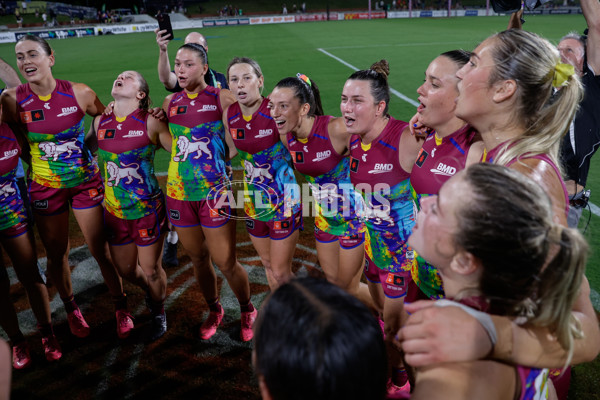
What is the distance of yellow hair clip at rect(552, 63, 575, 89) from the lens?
191cm

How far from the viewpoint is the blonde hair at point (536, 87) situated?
1950mm

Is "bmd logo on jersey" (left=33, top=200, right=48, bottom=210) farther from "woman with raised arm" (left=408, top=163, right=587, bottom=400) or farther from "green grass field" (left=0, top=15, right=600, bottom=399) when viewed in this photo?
"green grass field" (left=0, top=15, right=600, bottom=399)

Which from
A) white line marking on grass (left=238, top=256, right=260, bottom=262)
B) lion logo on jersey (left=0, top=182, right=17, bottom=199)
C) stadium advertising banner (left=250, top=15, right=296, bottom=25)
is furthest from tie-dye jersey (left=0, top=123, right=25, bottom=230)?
stadium advertising banner (left=250, top=15, right=296, bottom=25)

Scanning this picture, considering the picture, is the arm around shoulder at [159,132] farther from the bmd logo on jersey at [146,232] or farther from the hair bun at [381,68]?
the hair bun at [381,68]

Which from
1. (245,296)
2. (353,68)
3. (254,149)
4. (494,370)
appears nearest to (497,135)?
(494,370)

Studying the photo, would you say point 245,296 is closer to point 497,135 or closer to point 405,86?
point 497,135

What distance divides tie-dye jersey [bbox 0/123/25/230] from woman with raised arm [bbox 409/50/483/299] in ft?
11.1

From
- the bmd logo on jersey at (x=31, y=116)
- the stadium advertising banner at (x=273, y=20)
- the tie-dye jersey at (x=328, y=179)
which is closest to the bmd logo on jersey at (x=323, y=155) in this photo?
the tie-dye jersey at (x=328, y=179)

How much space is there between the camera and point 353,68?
1655 centimetres

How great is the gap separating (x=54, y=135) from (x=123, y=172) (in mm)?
789

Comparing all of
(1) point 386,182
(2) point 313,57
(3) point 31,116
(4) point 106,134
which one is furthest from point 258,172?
(2) point 313,57

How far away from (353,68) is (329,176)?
13705 mm

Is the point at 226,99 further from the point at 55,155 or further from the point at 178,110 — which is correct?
the point at 55,155

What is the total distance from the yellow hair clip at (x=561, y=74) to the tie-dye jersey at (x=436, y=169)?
785 mm
